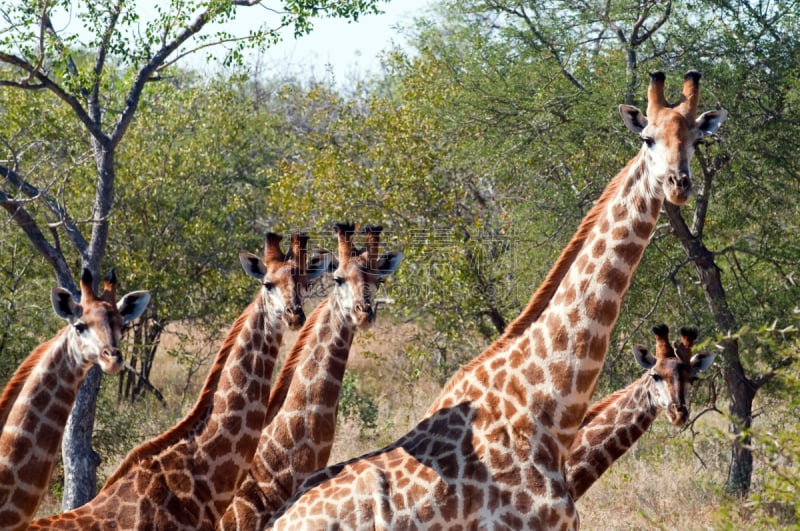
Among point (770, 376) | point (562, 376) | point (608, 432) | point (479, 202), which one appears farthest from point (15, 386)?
point (479, 202)

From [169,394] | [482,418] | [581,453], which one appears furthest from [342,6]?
[169,394]

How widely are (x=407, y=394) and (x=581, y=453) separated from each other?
7.94m

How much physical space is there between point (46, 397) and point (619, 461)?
8.03 metres

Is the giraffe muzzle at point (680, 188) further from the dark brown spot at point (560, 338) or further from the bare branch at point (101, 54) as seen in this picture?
the bare branch at point (101, 54)

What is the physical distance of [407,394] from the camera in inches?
631

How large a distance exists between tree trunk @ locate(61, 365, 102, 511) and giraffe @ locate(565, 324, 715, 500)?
14.9 ft

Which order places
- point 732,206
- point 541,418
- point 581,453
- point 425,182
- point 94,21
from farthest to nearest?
point 425,182, point 732,206, point 94,21, point 581,453, point 541,418

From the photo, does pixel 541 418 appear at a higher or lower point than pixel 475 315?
lower

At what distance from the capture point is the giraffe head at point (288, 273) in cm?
735

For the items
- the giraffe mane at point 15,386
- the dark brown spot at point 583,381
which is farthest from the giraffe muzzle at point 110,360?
the dark brown spot at point 583,381

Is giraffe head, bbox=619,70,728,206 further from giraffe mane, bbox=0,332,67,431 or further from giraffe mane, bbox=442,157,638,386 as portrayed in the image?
giraffe mane, bbox=0,332,67,431

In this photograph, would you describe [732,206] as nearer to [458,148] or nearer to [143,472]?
[458,148]

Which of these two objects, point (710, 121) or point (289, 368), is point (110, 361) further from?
point (710, 121)

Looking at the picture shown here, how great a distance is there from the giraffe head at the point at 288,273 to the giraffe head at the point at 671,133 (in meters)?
2.48
